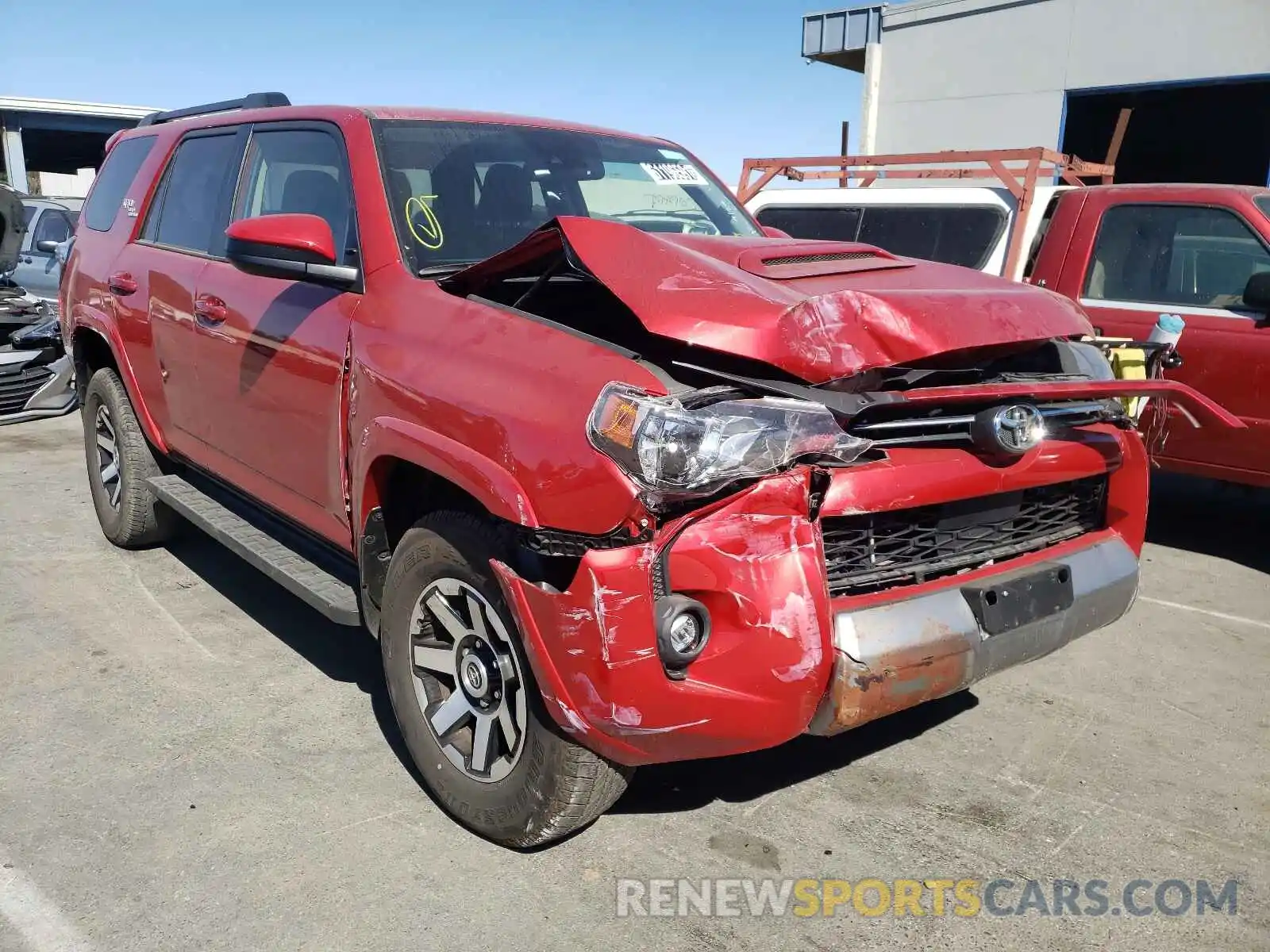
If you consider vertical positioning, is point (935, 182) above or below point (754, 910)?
above

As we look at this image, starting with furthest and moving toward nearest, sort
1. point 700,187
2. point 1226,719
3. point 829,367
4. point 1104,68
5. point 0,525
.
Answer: point 1104,68 < point 0,525 < point 700,187 < point 1226,719 < point 829,367

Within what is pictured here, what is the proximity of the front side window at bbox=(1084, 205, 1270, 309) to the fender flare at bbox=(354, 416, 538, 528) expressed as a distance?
15.1 feet

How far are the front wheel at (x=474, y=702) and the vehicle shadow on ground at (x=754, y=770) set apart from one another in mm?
467

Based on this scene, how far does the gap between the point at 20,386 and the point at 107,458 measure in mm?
4296

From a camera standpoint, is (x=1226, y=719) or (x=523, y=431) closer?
(x=523, y=431)

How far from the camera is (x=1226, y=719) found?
12.2 feet

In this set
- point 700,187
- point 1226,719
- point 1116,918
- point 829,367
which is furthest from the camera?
point 700,187

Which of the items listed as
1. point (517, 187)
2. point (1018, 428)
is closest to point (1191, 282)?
point (1018, 428)

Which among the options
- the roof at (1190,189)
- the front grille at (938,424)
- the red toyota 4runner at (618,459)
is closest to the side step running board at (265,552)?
the red toyota 4runner at (618,459)

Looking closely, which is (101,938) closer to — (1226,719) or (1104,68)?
(1226,719)

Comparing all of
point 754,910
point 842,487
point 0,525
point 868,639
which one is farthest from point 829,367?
point 0,525

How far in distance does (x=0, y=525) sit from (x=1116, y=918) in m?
5.85

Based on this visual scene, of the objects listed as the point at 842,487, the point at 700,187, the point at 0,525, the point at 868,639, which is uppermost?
the point at 700,187

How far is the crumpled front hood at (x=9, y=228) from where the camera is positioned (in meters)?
8.52
